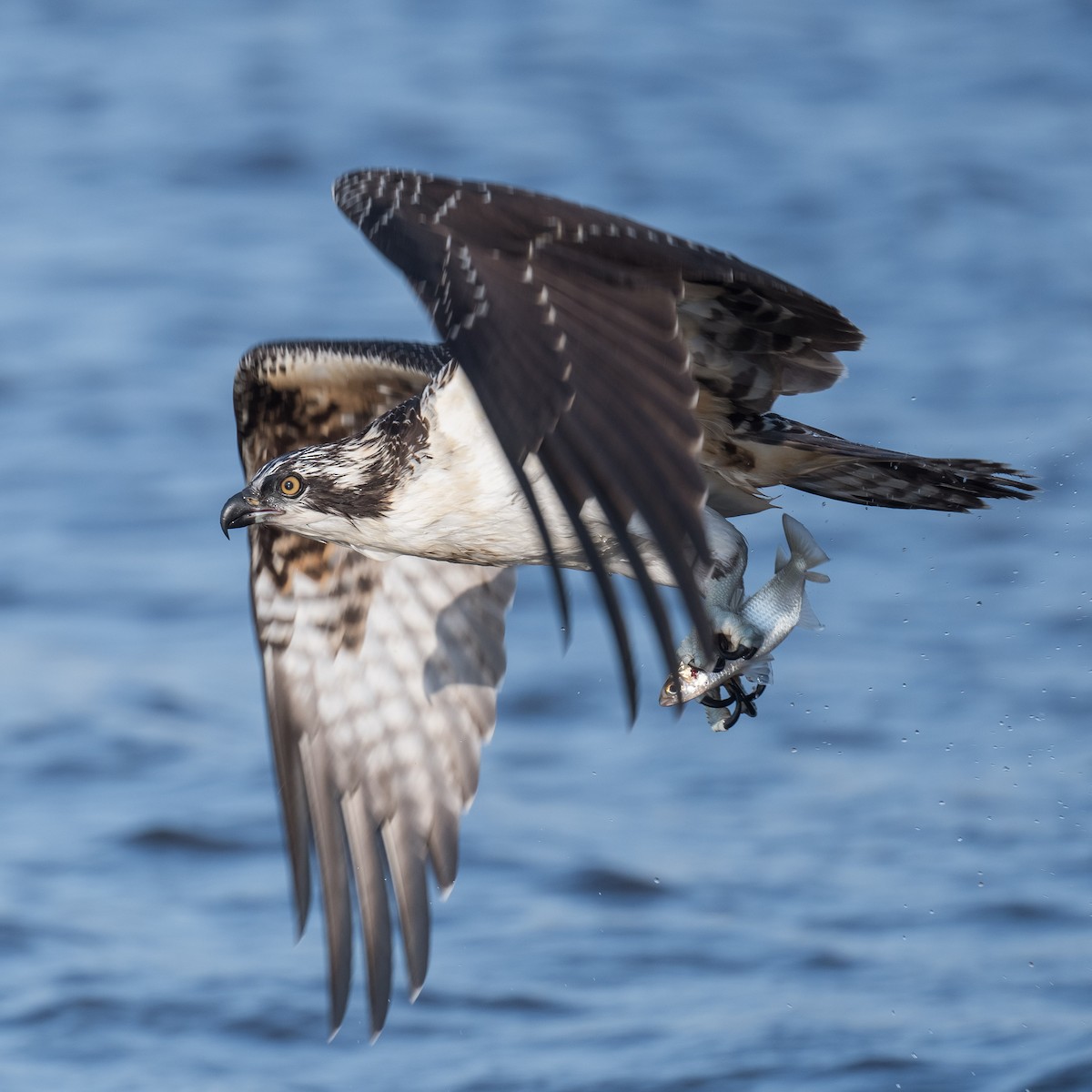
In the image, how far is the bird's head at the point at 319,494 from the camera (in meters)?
6.05

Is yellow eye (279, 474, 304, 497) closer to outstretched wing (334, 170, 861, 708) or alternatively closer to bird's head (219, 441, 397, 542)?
bird's head (219, 441, 397, 542)

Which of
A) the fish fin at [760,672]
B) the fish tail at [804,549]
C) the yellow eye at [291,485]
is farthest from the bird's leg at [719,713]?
the yellow eye at [291,485]

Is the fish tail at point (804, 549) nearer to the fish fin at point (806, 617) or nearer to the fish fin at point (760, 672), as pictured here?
the fish fin at point (806, 617)

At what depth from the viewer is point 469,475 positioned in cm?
588

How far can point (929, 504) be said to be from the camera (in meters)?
6.24

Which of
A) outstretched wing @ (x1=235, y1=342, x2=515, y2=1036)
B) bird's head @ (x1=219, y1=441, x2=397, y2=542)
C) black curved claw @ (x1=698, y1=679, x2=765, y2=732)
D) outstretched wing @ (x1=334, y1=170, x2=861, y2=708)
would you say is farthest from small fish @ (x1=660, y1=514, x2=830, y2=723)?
outstretched wing @ (x1=235, y1=342, x2=515, y2=1036)

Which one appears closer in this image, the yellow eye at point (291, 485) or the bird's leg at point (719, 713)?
the yellow eye at point (291, 485)

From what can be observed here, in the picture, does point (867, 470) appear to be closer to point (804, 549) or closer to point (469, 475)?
point (804, 549)

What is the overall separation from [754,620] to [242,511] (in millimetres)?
1492

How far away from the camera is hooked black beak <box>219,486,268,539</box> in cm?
634

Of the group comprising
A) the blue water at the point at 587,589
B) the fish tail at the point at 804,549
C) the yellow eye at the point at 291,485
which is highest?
the yellow eye at the point at 291,485

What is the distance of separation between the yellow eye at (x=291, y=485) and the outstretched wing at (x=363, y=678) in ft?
2.23

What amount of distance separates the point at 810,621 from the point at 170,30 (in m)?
12.9

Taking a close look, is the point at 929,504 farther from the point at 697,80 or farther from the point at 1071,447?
the point at 697,80
